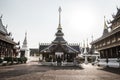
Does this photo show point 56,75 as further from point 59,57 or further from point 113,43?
point 59,57

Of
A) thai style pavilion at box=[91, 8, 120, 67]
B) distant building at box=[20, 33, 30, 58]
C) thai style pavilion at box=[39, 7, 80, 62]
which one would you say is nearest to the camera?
thai style pavilion at box=[91, 8, 120, 67]

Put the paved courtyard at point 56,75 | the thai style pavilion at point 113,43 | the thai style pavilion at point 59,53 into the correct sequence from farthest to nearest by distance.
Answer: the thai style pavilion at point 59,53
the thai style pavilion at point 113,43
the paved courtyard at point 56,75

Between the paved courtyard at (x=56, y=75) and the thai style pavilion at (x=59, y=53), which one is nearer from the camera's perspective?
the paved courtyard at (x=56, y=75)

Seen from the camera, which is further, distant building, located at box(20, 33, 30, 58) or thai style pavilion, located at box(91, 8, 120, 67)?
distant building, located at box(20, 33, 30, 58)

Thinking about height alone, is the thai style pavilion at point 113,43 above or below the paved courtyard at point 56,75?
above

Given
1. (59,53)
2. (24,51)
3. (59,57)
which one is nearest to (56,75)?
(59,53)

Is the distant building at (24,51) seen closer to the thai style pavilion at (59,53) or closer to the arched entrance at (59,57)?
the thai style pavilion at (59,53)

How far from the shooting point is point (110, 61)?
29203 millimetres

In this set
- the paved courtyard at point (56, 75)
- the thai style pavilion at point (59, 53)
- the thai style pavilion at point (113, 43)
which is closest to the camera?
the paved courtyard at point (56, 75)

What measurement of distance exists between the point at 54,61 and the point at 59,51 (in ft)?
11.1

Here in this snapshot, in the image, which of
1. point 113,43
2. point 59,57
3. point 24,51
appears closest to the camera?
point 113,43

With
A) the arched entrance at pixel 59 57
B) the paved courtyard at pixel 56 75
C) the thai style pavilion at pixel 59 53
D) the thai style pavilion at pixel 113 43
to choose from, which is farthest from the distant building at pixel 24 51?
the paved courtyard at pixel 56 75

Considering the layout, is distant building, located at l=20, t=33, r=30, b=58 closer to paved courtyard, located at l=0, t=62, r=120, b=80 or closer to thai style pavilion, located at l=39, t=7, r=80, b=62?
thai style pavilion, located at l=39, t=7, r=80, b=62

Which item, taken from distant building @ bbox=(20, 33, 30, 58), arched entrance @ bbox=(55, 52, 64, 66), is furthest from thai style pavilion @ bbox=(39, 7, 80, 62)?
distant building @ bbox=(20, 33, 30, 58)
